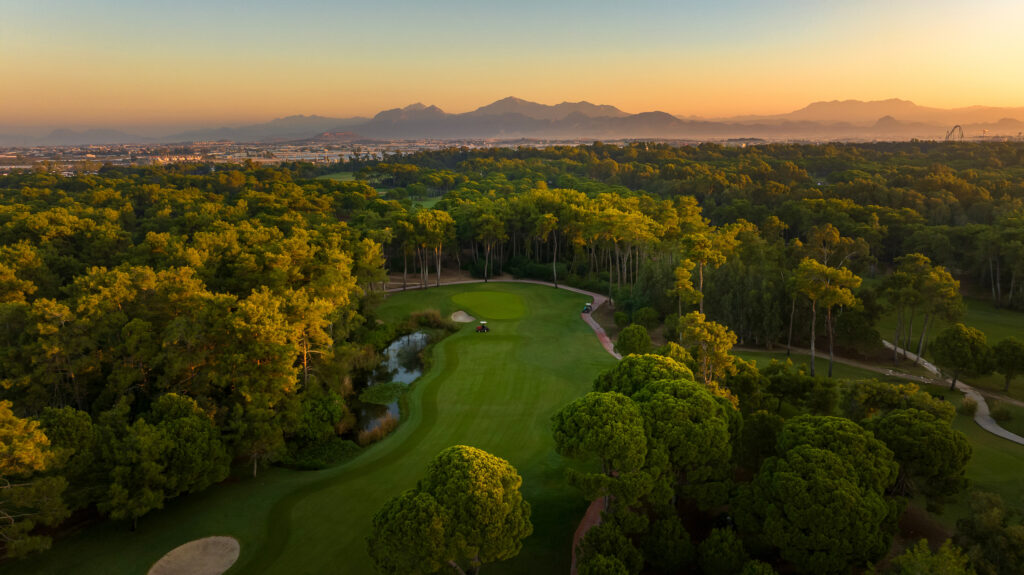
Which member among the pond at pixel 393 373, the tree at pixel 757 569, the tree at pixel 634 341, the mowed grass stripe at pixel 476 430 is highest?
the tree at pixel 634 341

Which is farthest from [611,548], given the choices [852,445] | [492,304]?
[492,304]

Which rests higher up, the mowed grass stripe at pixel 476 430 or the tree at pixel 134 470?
the tree at pixel 134 470

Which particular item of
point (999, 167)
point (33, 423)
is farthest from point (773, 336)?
point (999, 167)

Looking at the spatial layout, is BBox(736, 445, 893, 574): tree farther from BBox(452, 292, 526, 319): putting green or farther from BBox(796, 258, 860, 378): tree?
BBox(452, 292, 526, 319): putting green

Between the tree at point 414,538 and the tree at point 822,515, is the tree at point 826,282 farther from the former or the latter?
the tree at point 414,538

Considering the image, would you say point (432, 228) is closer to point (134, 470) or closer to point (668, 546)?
point (134, 470)

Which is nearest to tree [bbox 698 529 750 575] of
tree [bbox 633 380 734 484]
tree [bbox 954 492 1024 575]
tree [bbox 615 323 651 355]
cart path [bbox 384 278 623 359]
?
tree [bbox 633 380 734 484]

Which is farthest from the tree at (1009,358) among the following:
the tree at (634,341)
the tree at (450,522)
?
the tree at (450,522)

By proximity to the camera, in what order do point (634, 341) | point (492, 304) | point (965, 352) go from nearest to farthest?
point (965, 352) → point (634, 341) → point (492, 304)
